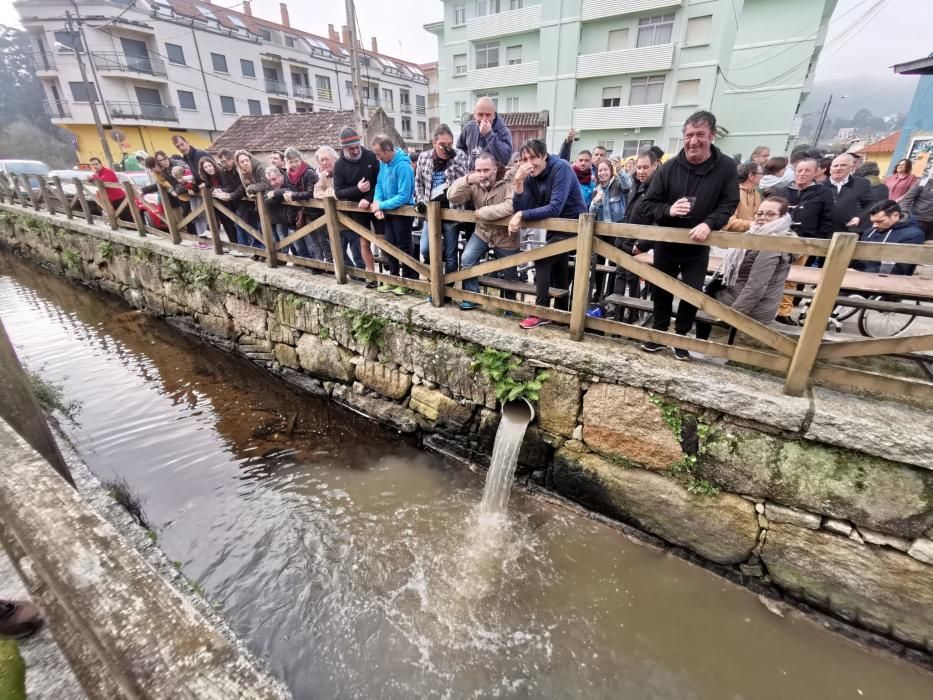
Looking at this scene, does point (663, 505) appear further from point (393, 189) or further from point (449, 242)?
point (393, 189)

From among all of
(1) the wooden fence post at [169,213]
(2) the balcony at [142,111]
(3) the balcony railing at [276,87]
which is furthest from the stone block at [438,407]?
(3) the balcony railing at [276,87]

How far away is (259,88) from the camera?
32.0 m

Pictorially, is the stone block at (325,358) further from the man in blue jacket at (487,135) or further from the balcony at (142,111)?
the balcony at (142,111)

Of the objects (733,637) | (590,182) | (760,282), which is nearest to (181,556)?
(733,637)

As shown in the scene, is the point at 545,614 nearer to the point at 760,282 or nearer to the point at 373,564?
the point at 373,564

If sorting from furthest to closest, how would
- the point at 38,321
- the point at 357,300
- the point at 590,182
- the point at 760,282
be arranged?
the point at 38,321, the point at 590,182, the point at 357,300, the point at 760,282

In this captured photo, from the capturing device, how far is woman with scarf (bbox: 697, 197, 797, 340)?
292cm

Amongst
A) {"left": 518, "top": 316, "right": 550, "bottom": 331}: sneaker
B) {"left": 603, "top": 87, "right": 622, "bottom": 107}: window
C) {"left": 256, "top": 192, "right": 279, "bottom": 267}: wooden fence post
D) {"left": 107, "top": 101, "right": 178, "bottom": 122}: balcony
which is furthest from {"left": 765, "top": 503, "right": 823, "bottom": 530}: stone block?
{"left": 107, "top": 101, "right": 178, "bottom": 122}: balcony

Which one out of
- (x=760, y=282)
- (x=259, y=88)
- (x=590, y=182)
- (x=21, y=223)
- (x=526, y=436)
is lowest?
(x=526, y=436)

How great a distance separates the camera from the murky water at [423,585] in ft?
8.25

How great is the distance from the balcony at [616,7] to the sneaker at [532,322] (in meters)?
22.1

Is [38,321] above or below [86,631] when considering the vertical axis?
below

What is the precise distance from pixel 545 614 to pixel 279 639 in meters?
1.71

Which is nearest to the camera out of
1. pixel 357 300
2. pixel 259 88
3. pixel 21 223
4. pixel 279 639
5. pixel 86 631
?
pixel 86 631
